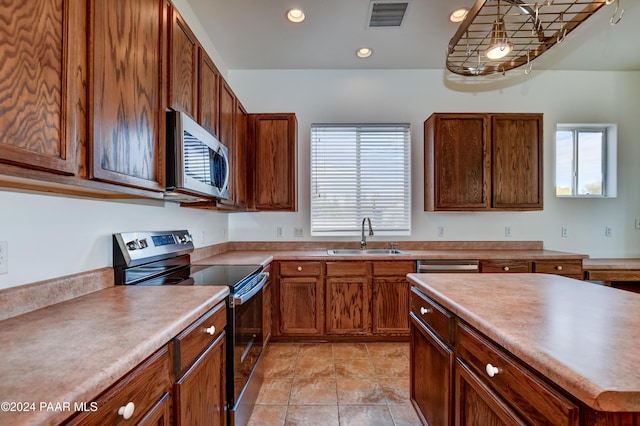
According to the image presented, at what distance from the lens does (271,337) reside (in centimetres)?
292

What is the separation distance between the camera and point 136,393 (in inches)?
31.4

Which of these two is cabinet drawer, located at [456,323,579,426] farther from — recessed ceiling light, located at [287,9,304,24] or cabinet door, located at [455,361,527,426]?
recessed ceiling light, located at [287,9,304,24]

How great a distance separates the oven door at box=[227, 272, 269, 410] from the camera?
1514 mm

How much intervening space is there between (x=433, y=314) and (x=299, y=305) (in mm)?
1690

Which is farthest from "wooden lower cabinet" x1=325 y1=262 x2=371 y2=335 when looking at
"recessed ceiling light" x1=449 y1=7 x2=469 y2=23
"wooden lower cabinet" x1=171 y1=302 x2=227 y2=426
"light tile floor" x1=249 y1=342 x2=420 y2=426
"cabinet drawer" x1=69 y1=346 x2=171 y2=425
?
"recessed ceiling light" x1=449 y1=7 x2=469 y2=23

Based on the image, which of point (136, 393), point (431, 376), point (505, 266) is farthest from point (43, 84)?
point (505, 266)

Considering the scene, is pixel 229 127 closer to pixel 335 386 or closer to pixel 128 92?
pixel 128 92

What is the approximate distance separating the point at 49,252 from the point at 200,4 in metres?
2.23

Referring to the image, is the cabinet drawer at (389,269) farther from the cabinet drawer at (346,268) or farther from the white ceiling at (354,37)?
the white ceiling at (354,37)

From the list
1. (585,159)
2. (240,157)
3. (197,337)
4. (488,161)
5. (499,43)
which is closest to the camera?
(197,337)

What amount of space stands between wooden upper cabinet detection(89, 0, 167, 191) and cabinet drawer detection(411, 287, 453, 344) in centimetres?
142

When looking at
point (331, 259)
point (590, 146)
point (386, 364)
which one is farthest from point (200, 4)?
point (590, 146)

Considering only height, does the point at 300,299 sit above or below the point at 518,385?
below

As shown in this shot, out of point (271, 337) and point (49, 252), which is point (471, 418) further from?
point (271, 337)
